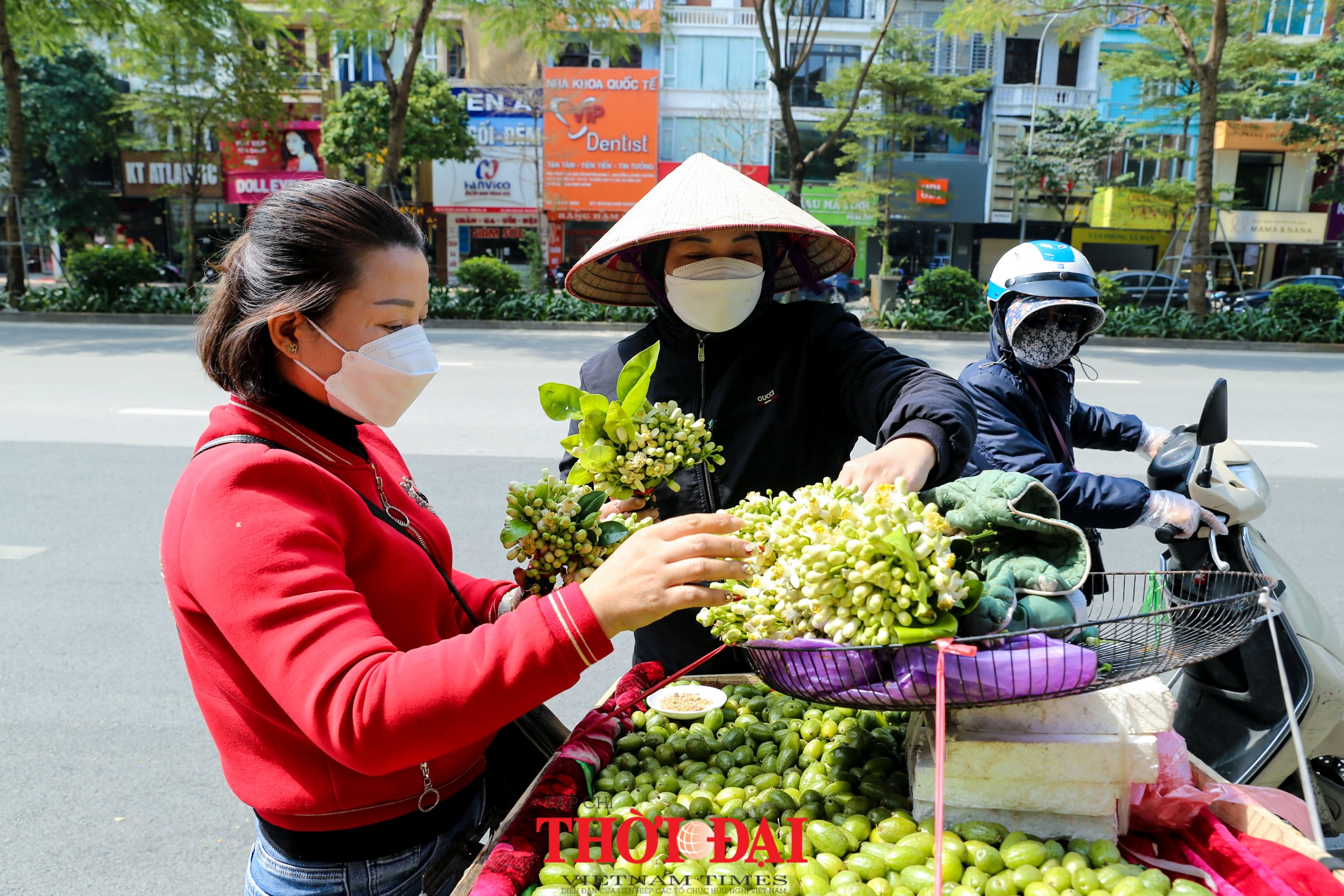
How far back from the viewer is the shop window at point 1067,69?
28.6 metres

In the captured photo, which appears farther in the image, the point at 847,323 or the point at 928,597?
the point at 847,323

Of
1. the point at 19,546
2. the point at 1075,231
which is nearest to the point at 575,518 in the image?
the point at 19,546

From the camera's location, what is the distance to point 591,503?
5.53ft

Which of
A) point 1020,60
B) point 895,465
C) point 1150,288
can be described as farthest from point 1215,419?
point 1020,60

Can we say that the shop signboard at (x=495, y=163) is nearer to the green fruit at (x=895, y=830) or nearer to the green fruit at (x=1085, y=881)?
the green fruit at (x=895, y=830)

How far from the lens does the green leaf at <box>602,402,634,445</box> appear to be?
5.52ft

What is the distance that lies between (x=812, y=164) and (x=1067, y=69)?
8.56 m

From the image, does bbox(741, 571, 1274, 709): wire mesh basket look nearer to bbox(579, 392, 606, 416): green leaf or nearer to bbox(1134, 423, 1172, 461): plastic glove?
bbox(579, 392, 606, 416): green leaf

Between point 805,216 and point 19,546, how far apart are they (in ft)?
17.0

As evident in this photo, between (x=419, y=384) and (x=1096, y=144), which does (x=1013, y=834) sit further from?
(x=1096, y=144)

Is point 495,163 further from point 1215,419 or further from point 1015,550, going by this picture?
point 1015,550

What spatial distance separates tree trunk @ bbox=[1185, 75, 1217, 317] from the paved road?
3.12 meters

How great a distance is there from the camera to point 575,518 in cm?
166

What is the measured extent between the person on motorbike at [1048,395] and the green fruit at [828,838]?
133cm
